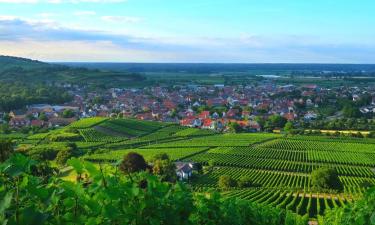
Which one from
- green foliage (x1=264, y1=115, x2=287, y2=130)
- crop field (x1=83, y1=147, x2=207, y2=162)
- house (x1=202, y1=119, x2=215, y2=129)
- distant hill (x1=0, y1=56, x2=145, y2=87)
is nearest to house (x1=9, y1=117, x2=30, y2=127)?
crop field (x1=83, y1=147, x2=207, y2=162)

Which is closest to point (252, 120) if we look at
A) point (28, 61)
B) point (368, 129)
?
point (368, 129)

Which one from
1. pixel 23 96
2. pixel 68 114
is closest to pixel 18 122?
pixel 68 114

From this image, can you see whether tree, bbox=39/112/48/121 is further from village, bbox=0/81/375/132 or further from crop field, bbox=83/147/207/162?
crop field, bbox=83/147/207/162

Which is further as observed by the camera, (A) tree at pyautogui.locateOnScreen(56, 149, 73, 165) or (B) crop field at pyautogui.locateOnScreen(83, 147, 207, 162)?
(B) crop field at pyautogui.locateOnScreen(83, 147, 207, 162)

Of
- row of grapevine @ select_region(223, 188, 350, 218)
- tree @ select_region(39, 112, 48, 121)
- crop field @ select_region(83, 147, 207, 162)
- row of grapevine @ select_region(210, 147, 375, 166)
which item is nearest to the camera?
row of grapevine @ select_region(223, 188, 350, 218)

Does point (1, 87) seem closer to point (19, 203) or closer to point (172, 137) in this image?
point (172, 137)

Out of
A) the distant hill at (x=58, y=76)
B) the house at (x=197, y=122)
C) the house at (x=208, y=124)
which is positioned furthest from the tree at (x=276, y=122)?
the distant hill at (x=58, y=76)
